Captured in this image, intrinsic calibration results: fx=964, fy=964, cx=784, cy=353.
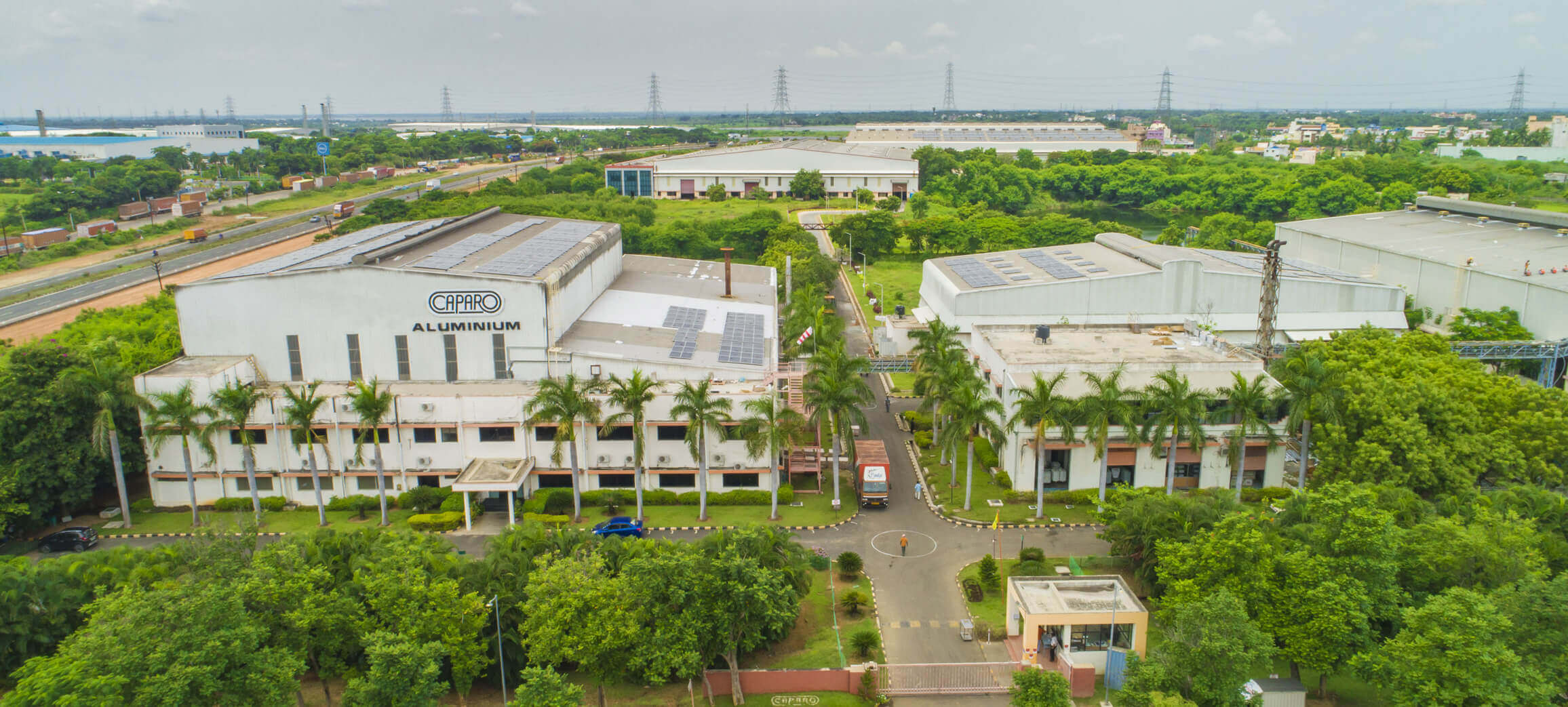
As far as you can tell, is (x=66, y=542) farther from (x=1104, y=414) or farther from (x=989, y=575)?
(x=1104, y=414)

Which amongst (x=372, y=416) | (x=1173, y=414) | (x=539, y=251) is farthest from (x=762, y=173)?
(x=1173, y=414)

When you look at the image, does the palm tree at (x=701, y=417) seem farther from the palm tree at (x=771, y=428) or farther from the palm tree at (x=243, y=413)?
the palm tree at (x=243, y=413)

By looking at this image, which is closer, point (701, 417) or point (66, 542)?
point (66, 542)

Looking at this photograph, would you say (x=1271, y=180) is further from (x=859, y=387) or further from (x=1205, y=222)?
(x=859, y=387)

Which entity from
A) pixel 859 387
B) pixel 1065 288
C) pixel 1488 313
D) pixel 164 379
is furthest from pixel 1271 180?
pixel 164 379

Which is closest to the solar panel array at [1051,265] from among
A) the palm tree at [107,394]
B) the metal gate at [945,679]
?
the metal gate at [945,679]
